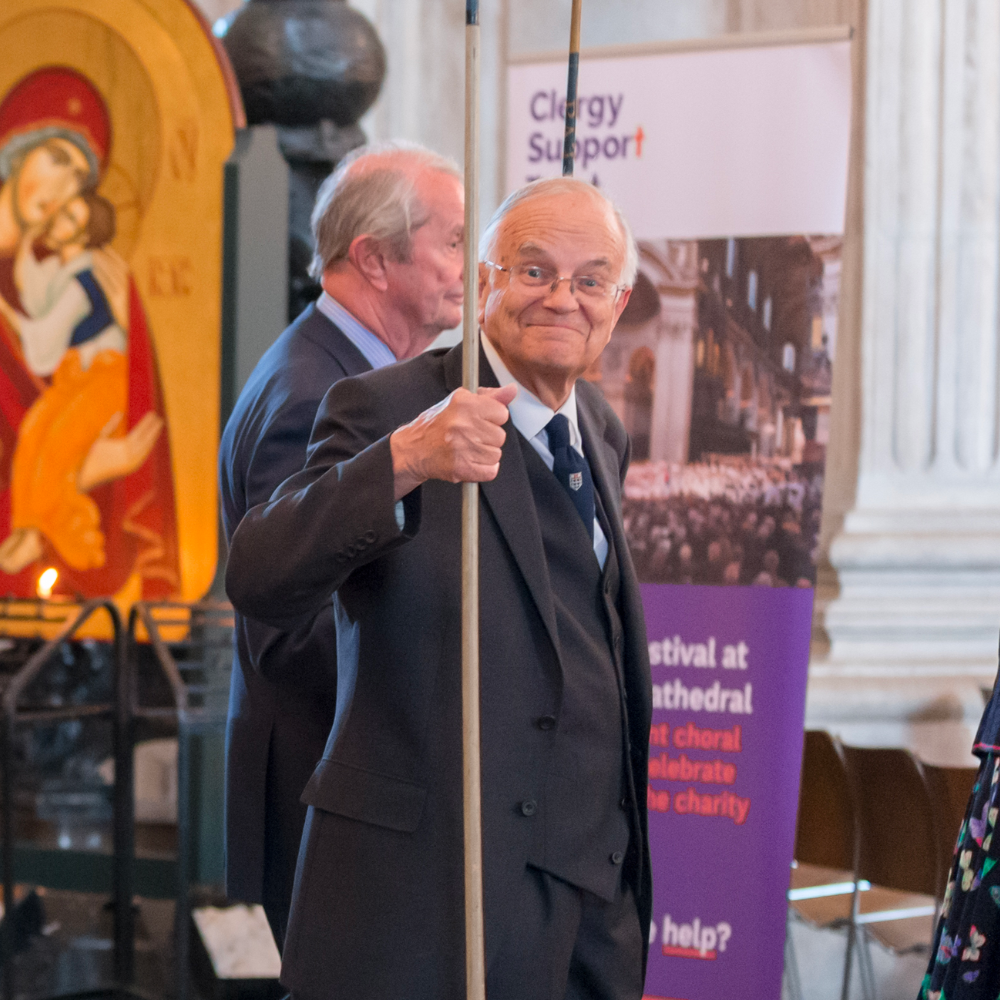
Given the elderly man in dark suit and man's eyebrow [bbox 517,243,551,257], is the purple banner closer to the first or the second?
the elderly man in dark suit

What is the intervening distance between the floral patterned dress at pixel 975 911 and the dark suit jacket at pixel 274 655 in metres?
1.06

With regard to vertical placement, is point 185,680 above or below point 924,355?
below

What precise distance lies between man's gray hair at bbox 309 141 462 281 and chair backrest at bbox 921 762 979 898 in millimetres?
1978

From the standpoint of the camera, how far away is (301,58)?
392 cm

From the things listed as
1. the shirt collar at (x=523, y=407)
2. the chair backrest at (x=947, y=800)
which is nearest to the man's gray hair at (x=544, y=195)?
the shirt collar at (x=523, y=407)

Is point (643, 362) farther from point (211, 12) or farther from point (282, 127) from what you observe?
point (211, 12)

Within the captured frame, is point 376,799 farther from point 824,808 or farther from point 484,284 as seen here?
point 824,808

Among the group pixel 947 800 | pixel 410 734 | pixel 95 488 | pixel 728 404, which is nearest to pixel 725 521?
pixel 728 404

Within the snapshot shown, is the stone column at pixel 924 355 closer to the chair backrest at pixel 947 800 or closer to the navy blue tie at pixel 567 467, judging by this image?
the chair backrest at pixel 947 800

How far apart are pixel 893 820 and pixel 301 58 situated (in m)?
2.83

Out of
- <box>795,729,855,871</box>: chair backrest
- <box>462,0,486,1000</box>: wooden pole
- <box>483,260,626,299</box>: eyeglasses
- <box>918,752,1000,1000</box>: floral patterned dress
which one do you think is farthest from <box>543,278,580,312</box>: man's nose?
<box>795,729,855,871</box>: chair backrest

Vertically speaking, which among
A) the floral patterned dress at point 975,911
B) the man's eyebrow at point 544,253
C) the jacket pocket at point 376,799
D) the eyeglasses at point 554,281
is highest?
the man's eyebrow at point 544,253

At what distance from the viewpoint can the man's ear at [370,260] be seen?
2240 millimetres

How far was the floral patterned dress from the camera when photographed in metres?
1.98
